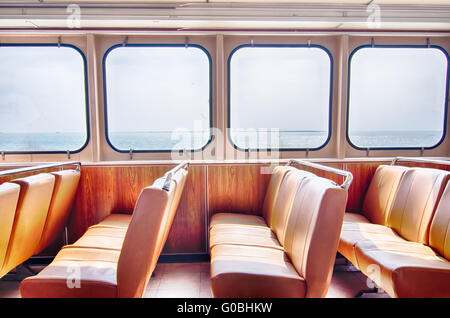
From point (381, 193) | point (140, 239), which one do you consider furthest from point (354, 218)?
point (140, 239)

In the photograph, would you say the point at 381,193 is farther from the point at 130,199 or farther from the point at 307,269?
the point at 130,199

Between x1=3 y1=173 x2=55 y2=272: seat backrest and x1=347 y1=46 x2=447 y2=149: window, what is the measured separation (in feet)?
10.8

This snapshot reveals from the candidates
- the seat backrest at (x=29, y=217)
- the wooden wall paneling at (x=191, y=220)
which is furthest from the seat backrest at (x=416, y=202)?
the seat backrest at (x=29, y=217)

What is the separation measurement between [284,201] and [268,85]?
1.80 metres

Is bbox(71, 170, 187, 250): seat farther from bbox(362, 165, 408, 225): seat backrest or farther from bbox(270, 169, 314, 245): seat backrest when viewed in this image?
bbox(362, 165, 408, 225): seat backrest

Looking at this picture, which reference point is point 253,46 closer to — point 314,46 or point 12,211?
point 314,46

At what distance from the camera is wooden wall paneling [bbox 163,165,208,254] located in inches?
122

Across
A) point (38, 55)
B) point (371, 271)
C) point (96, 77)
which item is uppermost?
point (38, 55)

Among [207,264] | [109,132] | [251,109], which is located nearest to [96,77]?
[109,132]

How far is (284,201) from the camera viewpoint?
7.91ft

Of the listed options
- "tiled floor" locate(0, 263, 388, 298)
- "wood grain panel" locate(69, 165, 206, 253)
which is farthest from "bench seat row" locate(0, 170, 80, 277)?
"tiled floor" locate(0, 263, 388, 298)

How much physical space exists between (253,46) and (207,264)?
2562 mm

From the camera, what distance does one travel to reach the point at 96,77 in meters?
3.26

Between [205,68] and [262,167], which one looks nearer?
[262,167]
